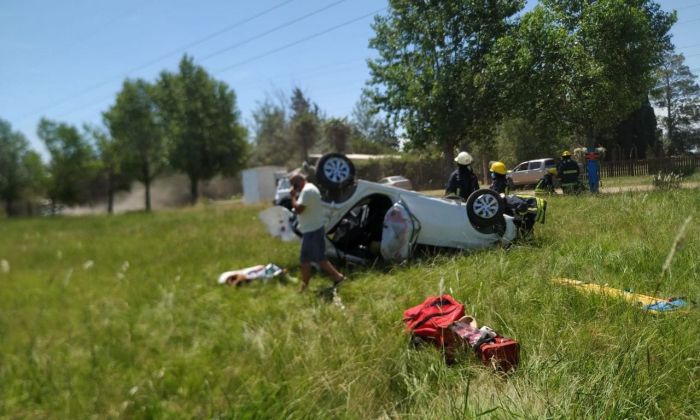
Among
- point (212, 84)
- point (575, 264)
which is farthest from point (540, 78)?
point (212, 84)

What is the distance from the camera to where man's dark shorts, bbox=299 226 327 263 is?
4883 millimetres

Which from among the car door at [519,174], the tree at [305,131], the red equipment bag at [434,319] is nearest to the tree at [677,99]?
the car door at [519,174]

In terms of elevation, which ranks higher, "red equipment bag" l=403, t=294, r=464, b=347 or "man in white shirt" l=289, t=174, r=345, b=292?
"man in white shirt" l=289, t=174, r=345, b=292

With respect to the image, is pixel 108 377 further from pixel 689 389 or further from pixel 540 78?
pixel 540 78

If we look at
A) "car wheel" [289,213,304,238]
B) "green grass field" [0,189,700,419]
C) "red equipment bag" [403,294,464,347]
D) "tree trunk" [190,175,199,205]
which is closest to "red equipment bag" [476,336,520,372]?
"green grass field" [0,189,700,419]

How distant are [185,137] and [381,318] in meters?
1.91

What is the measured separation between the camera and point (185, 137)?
81.0 inches

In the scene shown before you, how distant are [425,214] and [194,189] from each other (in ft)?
11.8

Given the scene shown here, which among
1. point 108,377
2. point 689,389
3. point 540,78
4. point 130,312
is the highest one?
point 540,78

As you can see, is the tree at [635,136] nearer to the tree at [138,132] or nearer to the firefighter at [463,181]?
the firefighter at [463,181]

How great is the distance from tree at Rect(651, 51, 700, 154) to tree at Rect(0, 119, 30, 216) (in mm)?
4207

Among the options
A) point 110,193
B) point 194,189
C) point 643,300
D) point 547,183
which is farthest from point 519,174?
point 110,193

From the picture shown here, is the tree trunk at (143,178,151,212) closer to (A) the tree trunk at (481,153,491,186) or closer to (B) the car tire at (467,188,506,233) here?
(B) the car tire at (467,188,506,233)

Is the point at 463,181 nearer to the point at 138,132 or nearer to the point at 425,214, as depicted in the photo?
the point at 425,214
